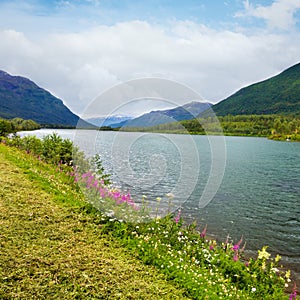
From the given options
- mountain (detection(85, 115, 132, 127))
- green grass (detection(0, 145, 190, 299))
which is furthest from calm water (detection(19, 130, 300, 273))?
green grass (detection(0, 145, 190, 299))

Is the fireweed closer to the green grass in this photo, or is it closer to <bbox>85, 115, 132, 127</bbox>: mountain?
the green grass

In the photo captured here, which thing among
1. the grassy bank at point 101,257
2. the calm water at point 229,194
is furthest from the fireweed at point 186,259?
the calm water at point 229,194

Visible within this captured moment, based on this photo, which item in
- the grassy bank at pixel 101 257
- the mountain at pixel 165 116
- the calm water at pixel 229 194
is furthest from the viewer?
the calm water at pixel 229 194

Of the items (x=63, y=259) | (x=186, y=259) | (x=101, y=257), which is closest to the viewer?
(x=63, y=259)

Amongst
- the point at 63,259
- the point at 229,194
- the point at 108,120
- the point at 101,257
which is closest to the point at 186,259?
the point at 101,257

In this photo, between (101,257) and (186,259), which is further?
(186,259)

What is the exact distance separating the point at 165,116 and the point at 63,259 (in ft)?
21.7

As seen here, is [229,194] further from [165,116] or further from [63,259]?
[63,259]

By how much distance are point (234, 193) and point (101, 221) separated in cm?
1739

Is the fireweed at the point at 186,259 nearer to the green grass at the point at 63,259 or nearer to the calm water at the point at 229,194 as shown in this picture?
the green grass at the point at 63,259

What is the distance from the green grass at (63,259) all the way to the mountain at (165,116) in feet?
10.9

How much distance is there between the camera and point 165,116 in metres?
11.3

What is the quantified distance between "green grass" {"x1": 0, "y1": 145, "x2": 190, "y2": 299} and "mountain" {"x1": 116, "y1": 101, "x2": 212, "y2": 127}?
10.9 ft

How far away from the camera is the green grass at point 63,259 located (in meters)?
5.24
